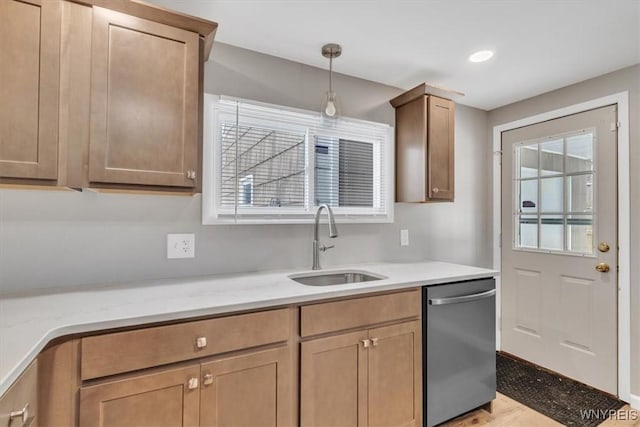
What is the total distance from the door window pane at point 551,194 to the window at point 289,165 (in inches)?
51.7

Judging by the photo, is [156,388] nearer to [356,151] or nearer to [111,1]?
[111,1]

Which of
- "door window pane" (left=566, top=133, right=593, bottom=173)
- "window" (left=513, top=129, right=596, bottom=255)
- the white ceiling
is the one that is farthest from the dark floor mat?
the white ceiling

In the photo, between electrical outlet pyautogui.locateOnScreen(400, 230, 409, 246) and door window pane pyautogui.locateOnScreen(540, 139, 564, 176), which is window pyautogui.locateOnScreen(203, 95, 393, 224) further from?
door window pane pyautogui.locateOnScreen(540, 139, 564, 176)

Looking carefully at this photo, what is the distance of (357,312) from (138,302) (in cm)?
97

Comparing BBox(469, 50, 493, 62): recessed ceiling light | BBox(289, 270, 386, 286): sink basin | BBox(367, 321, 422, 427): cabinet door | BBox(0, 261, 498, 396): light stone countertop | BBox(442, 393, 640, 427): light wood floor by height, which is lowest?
BBox(442, 393, 640, 427): light wood floor

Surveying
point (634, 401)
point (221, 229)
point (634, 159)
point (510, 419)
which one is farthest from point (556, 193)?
point (221, 229)

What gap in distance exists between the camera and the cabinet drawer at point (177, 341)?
3.61 feet

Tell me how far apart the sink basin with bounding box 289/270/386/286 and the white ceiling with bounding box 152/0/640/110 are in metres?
1.39

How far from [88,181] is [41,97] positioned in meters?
0.34

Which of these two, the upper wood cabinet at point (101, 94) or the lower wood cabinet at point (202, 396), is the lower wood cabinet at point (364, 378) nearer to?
the lower wood cabinet at point (202, 396)

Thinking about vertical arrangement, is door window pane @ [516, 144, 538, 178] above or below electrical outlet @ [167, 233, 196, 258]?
above

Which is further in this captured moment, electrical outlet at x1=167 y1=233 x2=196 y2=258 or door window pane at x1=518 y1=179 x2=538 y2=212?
door window pane at x1=518 y1=179 x2=538 y2=212

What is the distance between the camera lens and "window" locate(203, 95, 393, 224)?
1906mm

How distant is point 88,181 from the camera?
133 centimetres
